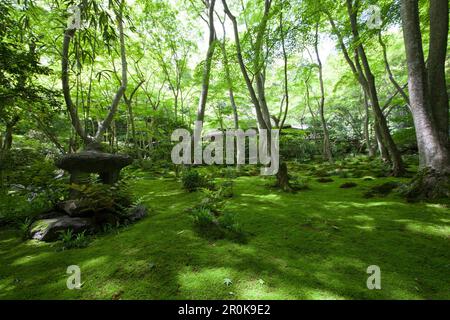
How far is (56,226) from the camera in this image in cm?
369

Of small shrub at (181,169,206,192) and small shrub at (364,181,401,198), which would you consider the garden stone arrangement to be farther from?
small shrub at (364,181,401,198)

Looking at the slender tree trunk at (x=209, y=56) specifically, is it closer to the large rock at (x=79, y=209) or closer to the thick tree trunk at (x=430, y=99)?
the thick tree trunk at (x=430, y=99)

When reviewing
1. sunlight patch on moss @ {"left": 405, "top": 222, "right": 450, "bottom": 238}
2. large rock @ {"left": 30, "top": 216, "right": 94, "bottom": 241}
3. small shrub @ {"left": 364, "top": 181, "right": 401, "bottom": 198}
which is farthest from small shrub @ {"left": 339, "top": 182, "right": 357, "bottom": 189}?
large rock @ {"left": 30, "top": 216, "right": 94, "bottom": 241}

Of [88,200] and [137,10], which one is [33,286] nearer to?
[88,200]

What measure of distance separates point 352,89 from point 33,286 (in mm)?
20123

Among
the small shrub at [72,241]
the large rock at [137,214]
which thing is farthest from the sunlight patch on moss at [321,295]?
the large rock at [137,214]

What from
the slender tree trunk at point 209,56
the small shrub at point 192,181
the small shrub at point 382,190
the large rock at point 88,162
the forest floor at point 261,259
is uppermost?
the slender tree trunk at point 209,56

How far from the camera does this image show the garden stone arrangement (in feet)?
12.3

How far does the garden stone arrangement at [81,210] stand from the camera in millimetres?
3734

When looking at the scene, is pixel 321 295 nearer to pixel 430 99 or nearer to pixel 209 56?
pixel 430 99

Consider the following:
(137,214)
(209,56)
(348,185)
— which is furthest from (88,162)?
(348,185)

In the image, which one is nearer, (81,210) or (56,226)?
(56,226)

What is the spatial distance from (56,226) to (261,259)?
332cm

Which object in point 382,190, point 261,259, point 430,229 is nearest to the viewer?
point 261,259
